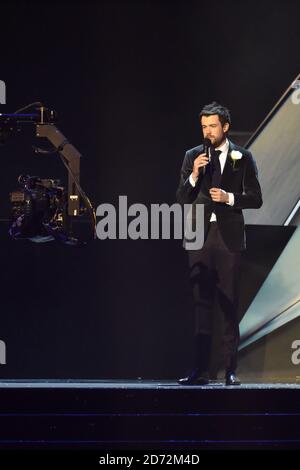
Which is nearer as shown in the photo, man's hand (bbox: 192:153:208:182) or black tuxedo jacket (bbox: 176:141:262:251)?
man's hand (bbox: 192:153:208:182)

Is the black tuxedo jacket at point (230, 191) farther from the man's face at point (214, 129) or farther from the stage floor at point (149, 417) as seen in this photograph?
the stage floor at point (149, 417)

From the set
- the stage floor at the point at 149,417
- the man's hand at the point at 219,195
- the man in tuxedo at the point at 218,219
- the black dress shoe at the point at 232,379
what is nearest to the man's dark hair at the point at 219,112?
the man in tuxedo at the point at 218,219

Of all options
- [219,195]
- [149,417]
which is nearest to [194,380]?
[149,417]

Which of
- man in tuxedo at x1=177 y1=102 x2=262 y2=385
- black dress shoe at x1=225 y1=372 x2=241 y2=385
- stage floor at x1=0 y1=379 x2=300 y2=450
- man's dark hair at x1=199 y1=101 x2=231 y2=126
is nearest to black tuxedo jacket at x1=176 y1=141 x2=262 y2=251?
man in tuxedo at x1=177 y1=102 x2=262 y2=385

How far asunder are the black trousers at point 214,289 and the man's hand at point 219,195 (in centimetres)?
17

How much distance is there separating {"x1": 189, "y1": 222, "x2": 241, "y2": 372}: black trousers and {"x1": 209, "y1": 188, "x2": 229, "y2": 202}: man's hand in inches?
6.7

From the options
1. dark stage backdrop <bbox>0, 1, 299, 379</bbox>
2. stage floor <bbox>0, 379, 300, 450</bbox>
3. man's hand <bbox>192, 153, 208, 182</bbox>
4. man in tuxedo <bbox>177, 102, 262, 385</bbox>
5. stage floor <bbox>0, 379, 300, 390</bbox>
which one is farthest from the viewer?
dark stage backdrop <bbox>0, 1, 299, 379</bbox>

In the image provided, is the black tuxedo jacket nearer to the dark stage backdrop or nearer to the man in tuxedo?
the man in tuxedo

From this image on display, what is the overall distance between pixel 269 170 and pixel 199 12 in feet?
3.34

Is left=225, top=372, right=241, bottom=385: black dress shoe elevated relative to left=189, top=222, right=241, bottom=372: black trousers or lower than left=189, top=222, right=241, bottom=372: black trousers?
lower

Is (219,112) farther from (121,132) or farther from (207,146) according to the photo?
(121,132)

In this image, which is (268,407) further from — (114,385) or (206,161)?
(206,161)

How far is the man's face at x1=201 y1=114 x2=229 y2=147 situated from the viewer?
5156 mm

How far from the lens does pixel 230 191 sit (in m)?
5.15
